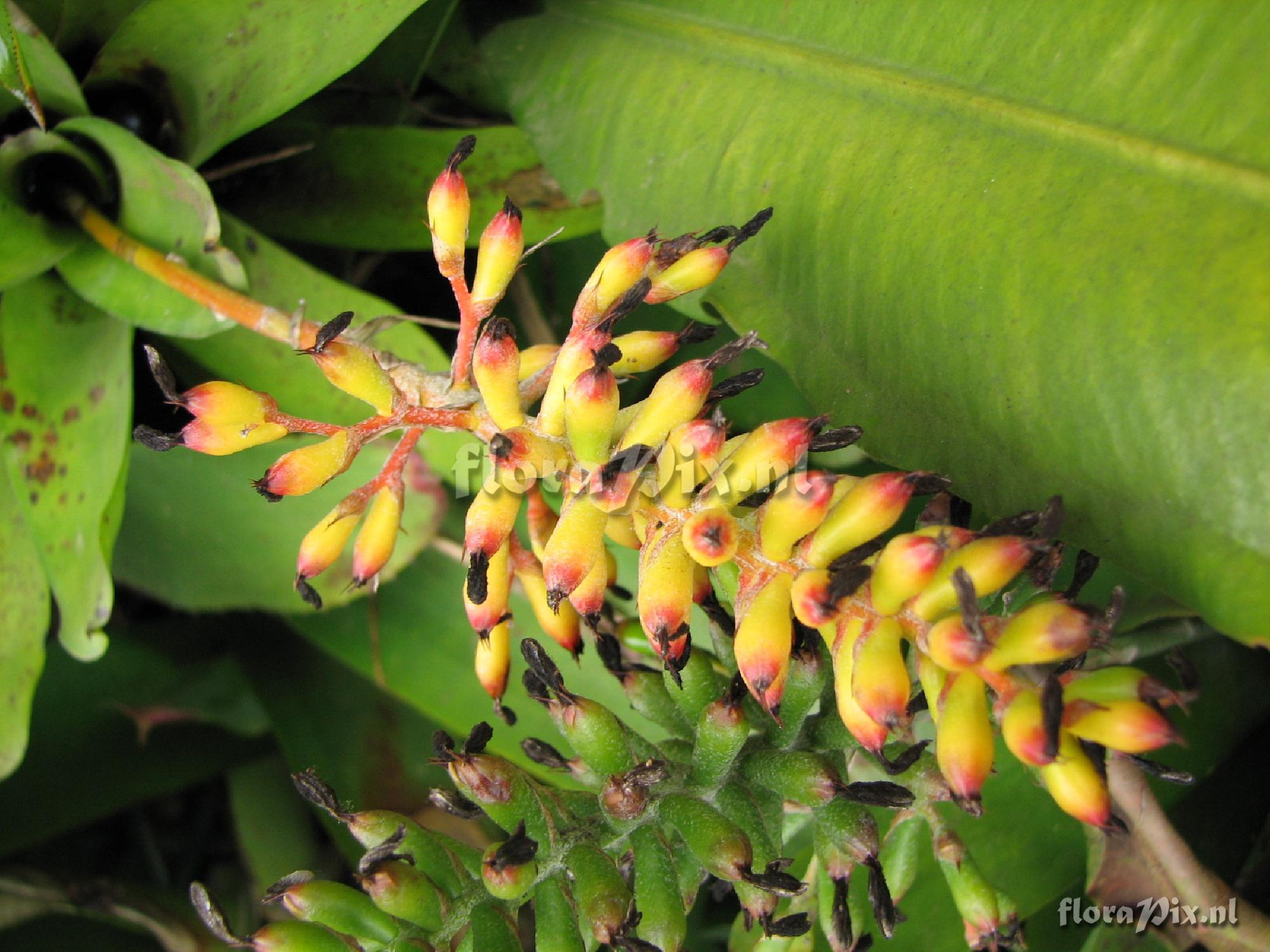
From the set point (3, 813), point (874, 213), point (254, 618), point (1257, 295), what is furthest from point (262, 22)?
point (3, 813)

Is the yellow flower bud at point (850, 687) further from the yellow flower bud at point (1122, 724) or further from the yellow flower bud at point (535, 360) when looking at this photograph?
the yellow flower bud at point (535, 360)

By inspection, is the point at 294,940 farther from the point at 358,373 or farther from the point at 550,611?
the point at 358,373

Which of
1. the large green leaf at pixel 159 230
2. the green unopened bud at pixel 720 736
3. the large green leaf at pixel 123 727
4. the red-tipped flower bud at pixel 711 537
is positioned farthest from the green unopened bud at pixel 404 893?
the large green leaf at pixel 123 727

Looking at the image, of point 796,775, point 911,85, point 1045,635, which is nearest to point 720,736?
point 796,775

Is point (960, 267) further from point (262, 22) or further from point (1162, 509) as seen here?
point (262, 22)

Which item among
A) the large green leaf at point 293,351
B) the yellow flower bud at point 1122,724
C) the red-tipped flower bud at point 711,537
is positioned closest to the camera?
the yellow flower bud at point 1122,724
